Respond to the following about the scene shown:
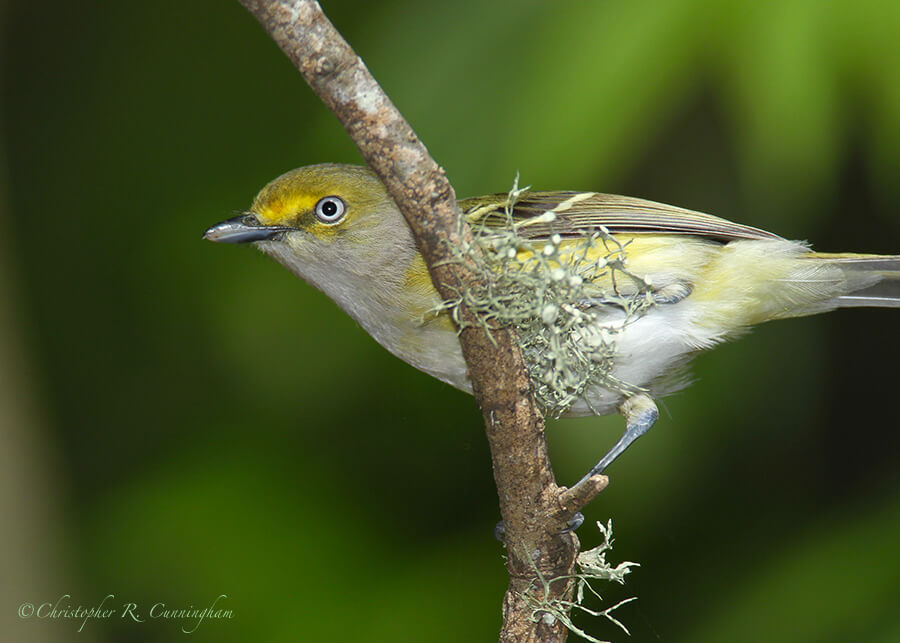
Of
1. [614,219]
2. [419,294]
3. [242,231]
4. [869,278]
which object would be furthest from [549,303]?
[869,278]

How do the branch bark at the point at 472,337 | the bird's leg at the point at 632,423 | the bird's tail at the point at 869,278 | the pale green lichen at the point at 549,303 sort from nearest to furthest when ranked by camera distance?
the branch bark at the point at 472,337 → the pale green lichen at the point at 549,303 → the bird's leg at the point at 632,423 → the bird's tail at the point at 869,278

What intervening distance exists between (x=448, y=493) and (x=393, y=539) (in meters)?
0.42

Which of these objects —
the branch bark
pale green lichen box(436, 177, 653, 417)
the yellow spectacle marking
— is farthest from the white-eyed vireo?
the branch bark

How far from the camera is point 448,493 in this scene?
4.88 m

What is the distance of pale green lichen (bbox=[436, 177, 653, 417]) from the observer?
2.31 meters

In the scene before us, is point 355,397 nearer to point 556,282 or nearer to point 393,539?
point 393,539

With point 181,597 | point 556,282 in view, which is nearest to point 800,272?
point 556,282

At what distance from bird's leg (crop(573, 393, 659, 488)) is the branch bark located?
1.31 feet

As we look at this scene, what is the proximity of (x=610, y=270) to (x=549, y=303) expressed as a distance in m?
0.69

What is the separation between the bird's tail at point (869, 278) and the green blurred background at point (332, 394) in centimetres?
32

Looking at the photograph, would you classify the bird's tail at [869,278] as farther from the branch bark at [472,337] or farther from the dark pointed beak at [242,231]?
the dark pointed beak at [242,231]

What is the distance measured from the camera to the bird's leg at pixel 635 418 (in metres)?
3.06

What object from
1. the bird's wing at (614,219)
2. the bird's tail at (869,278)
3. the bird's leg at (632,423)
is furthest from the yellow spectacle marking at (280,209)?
the bird's tail at (869,278)

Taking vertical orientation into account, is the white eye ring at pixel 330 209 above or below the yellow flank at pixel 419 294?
above
